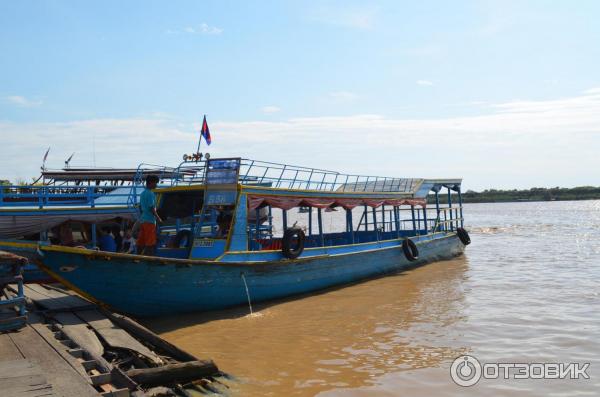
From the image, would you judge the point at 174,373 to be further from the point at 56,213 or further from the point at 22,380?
the point at 56,213

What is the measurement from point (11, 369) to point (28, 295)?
179 inches

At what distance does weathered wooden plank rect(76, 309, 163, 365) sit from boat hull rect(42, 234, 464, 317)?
0.64 meters

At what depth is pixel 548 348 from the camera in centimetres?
808

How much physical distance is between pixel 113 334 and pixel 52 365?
1637 millimetres

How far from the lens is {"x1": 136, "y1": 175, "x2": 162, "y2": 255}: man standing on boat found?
927 centimetres

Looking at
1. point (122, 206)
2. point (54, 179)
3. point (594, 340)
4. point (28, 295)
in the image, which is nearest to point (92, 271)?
point (28, 295)

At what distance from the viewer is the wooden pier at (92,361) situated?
4.88 m

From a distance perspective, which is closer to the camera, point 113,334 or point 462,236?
point 113,334

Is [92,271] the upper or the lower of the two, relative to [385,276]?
upper

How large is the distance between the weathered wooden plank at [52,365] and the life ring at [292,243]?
18.9 ft

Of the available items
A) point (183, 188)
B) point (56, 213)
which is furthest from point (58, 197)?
point (183, 188)

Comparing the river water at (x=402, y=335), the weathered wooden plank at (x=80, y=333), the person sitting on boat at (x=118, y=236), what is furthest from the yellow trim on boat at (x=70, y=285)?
the person sitting on boat at (x=118, y=236)

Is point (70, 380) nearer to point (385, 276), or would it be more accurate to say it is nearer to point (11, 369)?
point (11, 369)

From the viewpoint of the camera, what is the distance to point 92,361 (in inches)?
225
